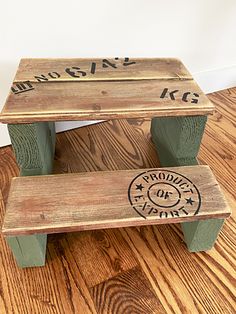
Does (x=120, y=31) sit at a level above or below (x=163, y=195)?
above

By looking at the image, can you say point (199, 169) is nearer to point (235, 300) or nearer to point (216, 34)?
point (235, 300)

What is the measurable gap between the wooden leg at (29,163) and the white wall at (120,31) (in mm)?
371

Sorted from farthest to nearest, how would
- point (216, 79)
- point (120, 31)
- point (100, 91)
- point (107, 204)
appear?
point (216, 79) → point (120, 31) → point (100, 91) → point (107, 204)

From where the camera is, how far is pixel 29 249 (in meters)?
0.71

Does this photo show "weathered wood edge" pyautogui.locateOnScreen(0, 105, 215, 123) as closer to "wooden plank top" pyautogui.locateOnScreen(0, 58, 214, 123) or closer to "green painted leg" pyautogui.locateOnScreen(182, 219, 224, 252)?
"wooden plank top" pyautogui.locateOnScreen(0, 58, 214, 123)

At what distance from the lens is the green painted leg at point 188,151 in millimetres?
760

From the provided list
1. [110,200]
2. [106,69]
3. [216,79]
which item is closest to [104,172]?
[110,200]

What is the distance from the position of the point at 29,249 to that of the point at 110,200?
24 centimetres

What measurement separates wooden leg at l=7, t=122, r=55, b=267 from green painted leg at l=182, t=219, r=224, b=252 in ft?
1.33

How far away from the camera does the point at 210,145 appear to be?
1.21 meters

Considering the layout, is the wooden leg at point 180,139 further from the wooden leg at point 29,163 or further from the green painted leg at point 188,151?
the wooden leg at point 29,163

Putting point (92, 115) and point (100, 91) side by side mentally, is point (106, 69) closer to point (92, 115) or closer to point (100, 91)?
point (100, 91)

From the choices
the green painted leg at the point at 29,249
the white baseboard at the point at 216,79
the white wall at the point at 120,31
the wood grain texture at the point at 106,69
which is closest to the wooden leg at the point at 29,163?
the green painted leg at the point at 29,249

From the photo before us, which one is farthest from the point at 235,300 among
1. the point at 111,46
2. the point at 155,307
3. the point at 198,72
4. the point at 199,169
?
the point at 198,72
